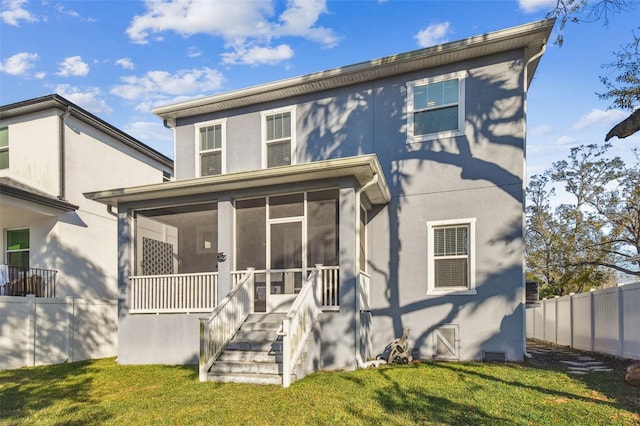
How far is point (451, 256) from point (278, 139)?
5255mm

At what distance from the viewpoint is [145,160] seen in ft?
54.9

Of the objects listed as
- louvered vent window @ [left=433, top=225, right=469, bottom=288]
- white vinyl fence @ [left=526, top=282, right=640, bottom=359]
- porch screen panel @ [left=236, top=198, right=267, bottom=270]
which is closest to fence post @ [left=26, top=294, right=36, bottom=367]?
porch screen panel @ [left=236, top=198, right=267, bottom=270]

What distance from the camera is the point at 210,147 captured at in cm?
1201

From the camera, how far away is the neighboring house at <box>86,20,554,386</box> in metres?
8.20

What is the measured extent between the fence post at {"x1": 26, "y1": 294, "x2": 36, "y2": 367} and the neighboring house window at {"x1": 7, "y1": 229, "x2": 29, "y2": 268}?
3639 millimetres

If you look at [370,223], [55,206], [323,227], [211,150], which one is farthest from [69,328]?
[370,223]

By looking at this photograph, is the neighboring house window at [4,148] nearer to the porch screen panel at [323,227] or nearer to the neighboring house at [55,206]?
the neighboring house at [55,206]

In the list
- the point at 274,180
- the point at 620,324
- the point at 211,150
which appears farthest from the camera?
the point at 211,150

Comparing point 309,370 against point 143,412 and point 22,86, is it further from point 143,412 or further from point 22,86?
point 22,86

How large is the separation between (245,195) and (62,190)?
7.05 meters

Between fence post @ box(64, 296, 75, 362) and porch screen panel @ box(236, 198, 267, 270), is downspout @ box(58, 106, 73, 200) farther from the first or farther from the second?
porch screen panel @ box(236, 198, 267, 270)

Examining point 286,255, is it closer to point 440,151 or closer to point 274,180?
point 274,180

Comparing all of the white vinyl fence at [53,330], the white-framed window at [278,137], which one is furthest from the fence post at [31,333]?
the white-framed window at [278,137]

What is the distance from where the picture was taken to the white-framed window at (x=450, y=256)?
906 cm
